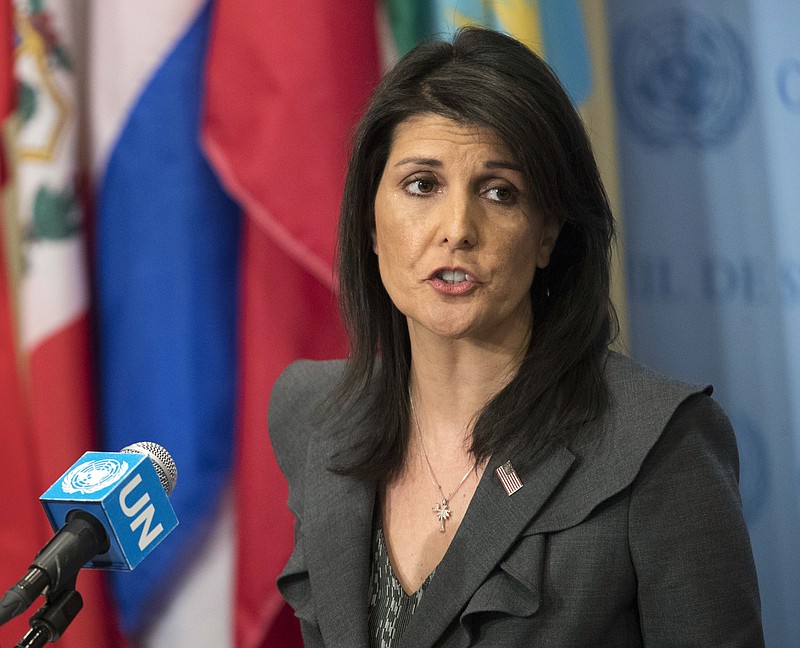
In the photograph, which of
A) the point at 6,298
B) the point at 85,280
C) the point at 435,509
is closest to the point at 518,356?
the point at 435,509

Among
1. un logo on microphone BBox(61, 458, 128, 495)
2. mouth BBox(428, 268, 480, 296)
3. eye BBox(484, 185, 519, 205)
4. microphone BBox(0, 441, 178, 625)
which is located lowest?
microphone BBox(0, 441, 178, 625)

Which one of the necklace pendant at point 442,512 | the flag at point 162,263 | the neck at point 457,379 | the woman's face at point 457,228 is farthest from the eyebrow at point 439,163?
the flag at point 162,263

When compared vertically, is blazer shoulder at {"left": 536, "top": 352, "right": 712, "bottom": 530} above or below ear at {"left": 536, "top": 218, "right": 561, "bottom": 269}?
below

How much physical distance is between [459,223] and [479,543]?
0.43 meters

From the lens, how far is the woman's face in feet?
4.28

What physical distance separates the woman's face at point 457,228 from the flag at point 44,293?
0.87m

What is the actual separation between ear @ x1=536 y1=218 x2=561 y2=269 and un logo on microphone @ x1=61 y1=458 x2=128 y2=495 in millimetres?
709

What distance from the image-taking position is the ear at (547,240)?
A: 139 centimetres

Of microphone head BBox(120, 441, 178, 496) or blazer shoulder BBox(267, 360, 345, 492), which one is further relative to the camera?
blazer shoulder BBox(267, 360, 345, 492)

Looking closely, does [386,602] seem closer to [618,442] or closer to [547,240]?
[618,442]

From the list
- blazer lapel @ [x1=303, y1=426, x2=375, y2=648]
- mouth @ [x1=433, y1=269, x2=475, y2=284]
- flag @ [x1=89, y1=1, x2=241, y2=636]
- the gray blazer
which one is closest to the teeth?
mouth @ [x1=433, y1=269, x2=475, y2=284]

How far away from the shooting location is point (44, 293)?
1947mm

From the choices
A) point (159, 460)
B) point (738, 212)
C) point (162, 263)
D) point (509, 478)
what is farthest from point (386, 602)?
point (738, 212)

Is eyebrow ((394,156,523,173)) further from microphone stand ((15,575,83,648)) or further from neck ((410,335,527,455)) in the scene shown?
microphone stand ((15,575,83,648))
